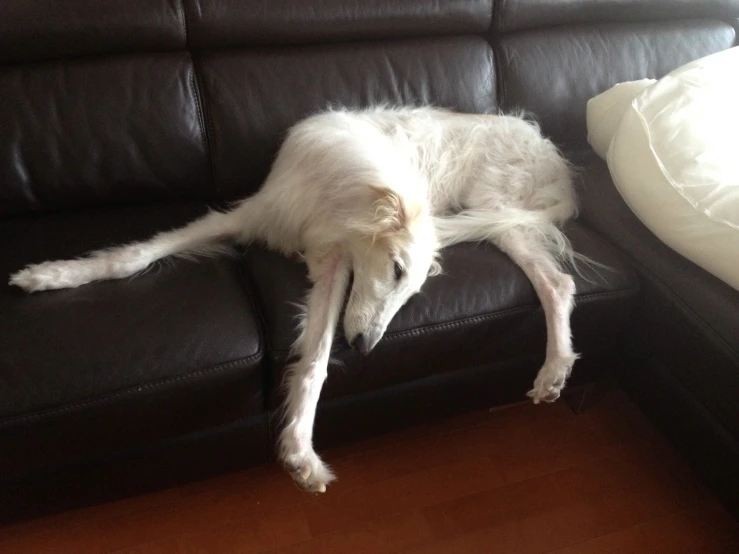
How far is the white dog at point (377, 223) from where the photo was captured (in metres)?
1.52

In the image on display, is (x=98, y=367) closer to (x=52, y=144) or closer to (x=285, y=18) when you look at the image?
(x=52, y=144)

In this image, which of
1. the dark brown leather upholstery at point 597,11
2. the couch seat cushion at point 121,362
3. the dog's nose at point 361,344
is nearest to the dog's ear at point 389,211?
the dog's nose at point 361,344

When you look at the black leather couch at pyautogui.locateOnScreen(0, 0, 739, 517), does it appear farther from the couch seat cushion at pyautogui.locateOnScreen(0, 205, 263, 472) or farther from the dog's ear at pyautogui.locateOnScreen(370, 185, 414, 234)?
the dog's ear at pyautogui.locateOnScreen(370, 185, 414, 234)

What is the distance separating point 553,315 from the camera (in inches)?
65.4

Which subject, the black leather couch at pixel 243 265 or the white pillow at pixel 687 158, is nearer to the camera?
the black leather couch at pixel 243 265

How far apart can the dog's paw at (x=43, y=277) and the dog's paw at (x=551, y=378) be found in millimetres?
1296

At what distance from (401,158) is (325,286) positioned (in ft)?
1.87

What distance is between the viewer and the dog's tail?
1.52m

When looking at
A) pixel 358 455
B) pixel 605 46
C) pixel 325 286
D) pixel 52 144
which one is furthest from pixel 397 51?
pixel 358 455

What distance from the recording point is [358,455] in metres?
1.94

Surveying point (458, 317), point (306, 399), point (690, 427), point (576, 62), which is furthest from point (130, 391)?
point (576, 62)

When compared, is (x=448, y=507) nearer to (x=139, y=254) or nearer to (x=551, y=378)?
(x=551, y=378)

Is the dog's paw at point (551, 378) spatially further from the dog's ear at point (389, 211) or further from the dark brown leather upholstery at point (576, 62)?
the dark brown leather upholstery at point (576, 62)

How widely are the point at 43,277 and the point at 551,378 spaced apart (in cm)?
136
